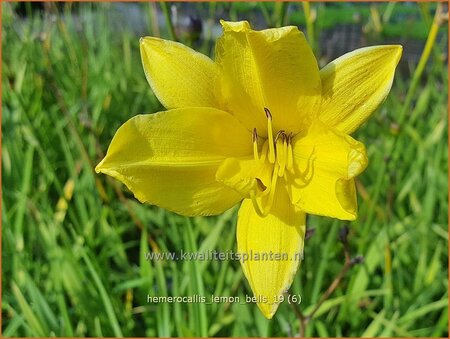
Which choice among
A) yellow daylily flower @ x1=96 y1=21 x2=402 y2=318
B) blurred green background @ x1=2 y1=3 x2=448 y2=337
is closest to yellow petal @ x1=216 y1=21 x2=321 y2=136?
yellow daylily flower @ x1=96 y1=21 x2=402 y2=318

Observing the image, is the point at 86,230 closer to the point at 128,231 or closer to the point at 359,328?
the point at 128,231

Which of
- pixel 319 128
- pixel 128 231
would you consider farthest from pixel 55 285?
pixel 319 128

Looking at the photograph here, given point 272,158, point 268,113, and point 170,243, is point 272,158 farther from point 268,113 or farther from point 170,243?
point 170,243

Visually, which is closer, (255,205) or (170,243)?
(255,205)

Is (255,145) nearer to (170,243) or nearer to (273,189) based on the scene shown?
(273,189)

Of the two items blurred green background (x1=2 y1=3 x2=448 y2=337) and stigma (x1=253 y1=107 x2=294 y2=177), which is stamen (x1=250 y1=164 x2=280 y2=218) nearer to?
stigma (x1=253 y1=107 x2=294 y2=177)

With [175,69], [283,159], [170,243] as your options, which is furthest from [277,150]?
[170,243]

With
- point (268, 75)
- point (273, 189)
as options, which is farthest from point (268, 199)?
point (268, 75)

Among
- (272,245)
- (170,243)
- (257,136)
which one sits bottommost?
(170,243)

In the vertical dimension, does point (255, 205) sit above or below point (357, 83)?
below
